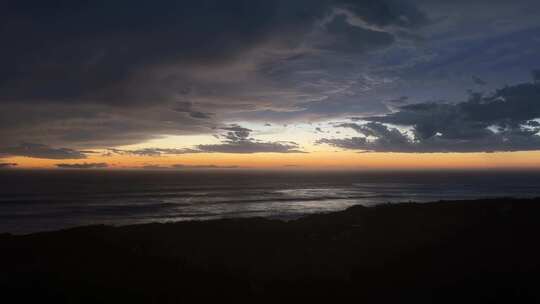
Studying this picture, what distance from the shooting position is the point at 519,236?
2244 cm

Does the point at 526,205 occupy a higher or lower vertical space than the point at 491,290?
higher

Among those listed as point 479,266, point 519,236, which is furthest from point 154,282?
point 519,236

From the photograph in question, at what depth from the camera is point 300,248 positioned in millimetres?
21016

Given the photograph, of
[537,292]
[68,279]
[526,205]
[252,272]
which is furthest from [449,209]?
[68,279]

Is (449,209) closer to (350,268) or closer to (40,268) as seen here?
(350,268)

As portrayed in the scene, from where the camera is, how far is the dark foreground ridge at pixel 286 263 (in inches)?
551

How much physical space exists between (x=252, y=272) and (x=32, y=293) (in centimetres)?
840

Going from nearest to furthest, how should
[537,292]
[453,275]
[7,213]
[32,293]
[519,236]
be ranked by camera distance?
[32,293] < [537,292] < [453,275] < [519,236] < [7,213]

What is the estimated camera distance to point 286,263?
18.0 metres

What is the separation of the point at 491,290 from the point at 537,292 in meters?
1.66

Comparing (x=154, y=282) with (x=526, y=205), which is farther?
(x=526, y=205)

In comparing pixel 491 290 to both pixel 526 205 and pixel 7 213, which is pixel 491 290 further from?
pixel 7 213

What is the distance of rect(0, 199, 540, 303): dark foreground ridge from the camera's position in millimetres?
14008

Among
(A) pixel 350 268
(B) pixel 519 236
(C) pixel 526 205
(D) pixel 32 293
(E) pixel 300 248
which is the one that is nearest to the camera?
(D) pixel 32 293
